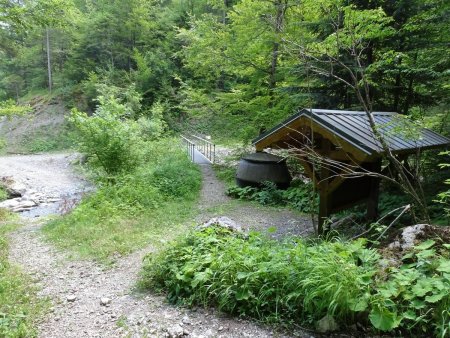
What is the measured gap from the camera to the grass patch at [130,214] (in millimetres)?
5632

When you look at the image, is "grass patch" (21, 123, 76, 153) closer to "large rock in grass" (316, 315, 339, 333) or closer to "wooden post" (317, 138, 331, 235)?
"wooden post" (317, 138, 331, 235)

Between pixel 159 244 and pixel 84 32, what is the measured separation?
26.9 metres

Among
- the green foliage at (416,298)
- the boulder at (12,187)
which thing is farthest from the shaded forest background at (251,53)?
the boulder at (12,187)

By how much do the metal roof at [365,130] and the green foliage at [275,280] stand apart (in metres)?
1.73

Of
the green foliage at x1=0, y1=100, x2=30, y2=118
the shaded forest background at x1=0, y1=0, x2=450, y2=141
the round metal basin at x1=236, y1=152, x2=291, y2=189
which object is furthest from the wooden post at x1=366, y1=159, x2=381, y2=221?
the green foliage at x1=0, y1=100, x2=30, y2=118

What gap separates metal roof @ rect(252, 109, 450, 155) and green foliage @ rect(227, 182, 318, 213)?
311cm

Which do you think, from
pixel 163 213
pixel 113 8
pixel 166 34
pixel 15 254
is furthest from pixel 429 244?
pixel 113 8

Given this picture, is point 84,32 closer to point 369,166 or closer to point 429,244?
point 369,166

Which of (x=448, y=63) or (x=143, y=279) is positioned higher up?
(x=448, y=63)

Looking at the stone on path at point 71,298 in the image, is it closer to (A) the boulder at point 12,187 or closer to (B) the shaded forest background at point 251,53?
(B) the shaded forest background at point 251,53

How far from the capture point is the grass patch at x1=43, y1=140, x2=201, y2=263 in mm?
5632

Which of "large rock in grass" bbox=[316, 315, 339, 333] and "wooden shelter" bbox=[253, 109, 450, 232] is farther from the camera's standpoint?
"wooden shelter" bbox=[253, 109, 450, 232]

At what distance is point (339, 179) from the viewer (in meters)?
4.87

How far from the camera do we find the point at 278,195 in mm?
8695
